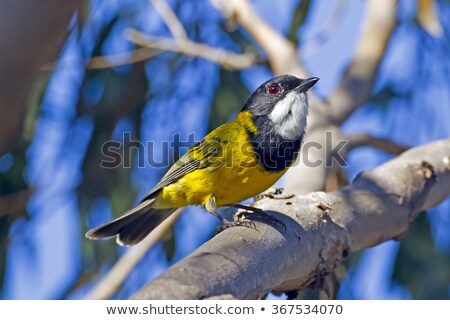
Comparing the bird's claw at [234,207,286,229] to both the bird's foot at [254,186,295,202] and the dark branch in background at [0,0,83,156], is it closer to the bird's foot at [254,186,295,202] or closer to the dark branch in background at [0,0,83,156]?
the bird's foot at [254,186,295,202]

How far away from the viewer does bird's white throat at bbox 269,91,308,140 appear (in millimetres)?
3656

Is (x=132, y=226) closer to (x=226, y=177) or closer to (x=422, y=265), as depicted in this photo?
(x=226, y=177)

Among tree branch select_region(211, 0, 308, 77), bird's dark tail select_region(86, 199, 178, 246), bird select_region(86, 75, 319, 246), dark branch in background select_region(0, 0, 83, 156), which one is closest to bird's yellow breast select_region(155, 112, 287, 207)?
bird select_region(86, 75, 319, 246)

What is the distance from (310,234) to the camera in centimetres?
279

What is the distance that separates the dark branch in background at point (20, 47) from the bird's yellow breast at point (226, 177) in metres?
2.10

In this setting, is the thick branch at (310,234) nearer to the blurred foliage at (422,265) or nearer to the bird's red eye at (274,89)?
the bird's red eye at (274,89)

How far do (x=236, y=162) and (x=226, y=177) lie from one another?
101 millimetres

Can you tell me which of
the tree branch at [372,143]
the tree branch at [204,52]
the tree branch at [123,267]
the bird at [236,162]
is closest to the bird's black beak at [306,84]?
the bird at [236,162]

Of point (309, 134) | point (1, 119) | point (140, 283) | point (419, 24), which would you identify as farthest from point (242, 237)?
point (419, 24)

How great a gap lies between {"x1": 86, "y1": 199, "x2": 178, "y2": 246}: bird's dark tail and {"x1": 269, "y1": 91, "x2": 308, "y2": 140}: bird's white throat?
30.8 inches

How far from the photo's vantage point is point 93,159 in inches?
197

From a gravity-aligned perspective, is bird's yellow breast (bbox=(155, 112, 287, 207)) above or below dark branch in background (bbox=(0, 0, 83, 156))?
below

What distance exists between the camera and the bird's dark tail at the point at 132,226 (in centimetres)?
379

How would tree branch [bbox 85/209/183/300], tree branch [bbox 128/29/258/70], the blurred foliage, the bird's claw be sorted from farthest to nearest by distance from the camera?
1. tree branch [bbox 128/29/258/70]
2. the blurred foliage
3. tree branch [bbox 85/209/183/300]
4. the bird's claw
